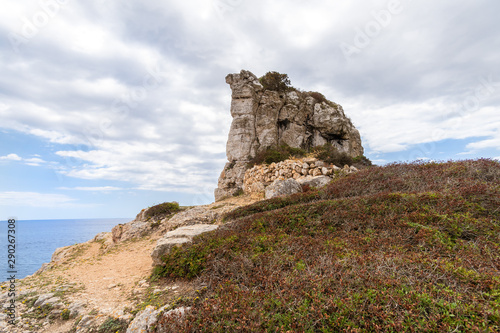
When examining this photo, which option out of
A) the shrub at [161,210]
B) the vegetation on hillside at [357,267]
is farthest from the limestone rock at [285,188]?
the shrub at [161,210]

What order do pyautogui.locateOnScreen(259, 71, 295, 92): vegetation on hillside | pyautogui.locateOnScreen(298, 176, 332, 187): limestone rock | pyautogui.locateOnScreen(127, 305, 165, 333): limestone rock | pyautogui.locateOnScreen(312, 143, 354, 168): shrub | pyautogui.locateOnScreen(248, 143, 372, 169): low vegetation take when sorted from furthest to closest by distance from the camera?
pyautogui.locateOnScreen(259, 71, 295, 92): vegetation on hillside, pyautogui.locateOnScreen(248, 143, 372, 169): low vegetation, pyautogui.locateOnScreen(312, 143, 354, 168): shrub, pyautogui.locateOnScreen(298, 176, 332, 187): limestone rock, pyautogui.locateOnScreen(127, 305, 165, 333): limestone rock

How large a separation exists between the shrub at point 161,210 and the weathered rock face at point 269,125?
5613 mm

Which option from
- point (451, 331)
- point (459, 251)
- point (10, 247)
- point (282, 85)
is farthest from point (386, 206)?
point (282, 85)

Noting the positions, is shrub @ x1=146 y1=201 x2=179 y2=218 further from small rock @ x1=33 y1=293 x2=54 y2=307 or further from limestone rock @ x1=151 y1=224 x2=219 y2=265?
small rock @ x1=33 y1=293 x2=54 y2=307

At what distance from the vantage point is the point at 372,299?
11.6 ft

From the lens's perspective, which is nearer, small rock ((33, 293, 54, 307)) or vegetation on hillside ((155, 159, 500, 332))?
vegetation on hillside ((155, 159, 500, 332))

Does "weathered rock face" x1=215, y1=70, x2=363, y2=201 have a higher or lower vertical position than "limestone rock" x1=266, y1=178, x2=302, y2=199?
higher

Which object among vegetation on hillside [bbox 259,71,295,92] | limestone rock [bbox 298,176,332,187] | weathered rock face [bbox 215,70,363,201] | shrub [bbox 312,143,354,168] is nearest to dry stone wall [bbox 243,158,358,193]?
limestone rock [bbox 298,176,332,187]

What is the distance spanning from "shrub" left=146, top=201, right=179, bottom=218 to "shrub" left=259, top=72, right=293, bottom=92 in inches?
667

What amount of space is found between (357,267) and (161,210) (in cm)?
1649

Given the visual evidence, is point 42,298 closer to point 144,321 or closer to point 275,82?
point 144,321

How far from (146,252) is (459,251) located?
11041 millimetres

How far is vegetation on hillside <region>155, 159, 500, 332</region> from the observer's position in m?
3.32

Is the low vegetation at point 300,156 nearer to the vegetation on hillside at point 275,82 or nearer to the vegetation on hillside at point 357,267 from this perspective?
the vegetation on hillside at point 275,82
